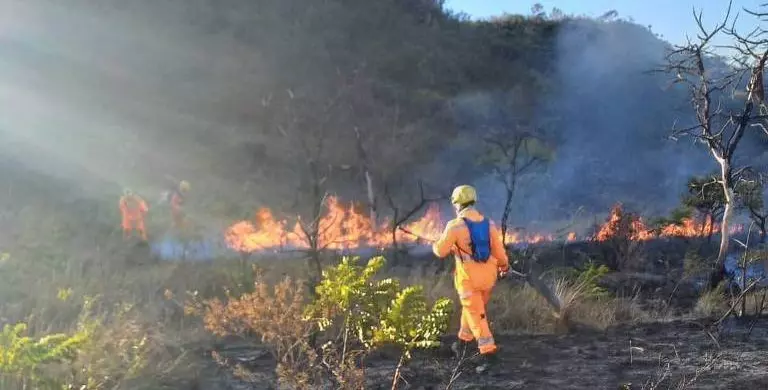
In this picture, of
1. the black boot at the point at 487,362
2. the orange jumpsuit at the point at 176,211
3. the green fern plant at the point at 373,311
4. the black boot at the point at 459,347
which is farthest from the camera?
the orange jumpsuit at the point at 176,211

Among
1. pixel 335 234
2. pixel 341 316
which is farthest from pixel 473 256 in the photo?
pixel 335 234

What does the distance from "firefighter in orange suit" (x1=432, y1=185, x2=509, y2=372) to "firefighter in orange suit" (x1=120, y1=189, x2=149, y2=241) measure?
9178 mm

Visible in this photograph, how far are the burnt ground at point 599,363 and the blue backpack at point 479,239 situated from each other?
993 millimetres

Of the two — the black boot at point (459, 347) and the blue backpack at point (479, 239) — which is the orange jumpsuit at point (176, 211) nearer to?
the black boot at point (459, 347)

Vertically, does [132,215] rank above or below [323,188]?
below

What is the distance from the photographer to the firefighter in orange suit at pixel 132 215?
14656 mm

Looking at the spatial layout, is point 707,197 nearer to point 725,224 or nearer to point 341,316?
point 725,224

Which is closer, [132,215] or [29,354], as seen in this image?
[29,354]

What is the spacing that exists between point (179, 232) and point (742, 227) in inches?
537

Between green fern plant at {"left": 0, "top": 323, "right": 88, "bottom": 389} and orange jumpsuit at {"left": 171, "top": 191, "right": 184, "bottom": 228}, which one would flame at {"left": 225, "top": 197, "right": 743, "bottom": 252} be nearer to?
orange jumpsuit at {"left": 171, "top": 191, "right": 184, "bottom": 228}

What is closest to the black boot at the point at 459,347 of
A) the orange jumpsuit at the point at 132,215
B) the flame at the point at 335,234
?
the flame at the point at 335,234

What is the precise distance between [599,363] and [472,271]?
141 centimetres

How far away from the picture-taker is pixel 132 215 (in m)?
14.9

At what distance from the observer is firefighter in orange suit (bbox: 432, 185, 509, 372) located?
22.6 feet
